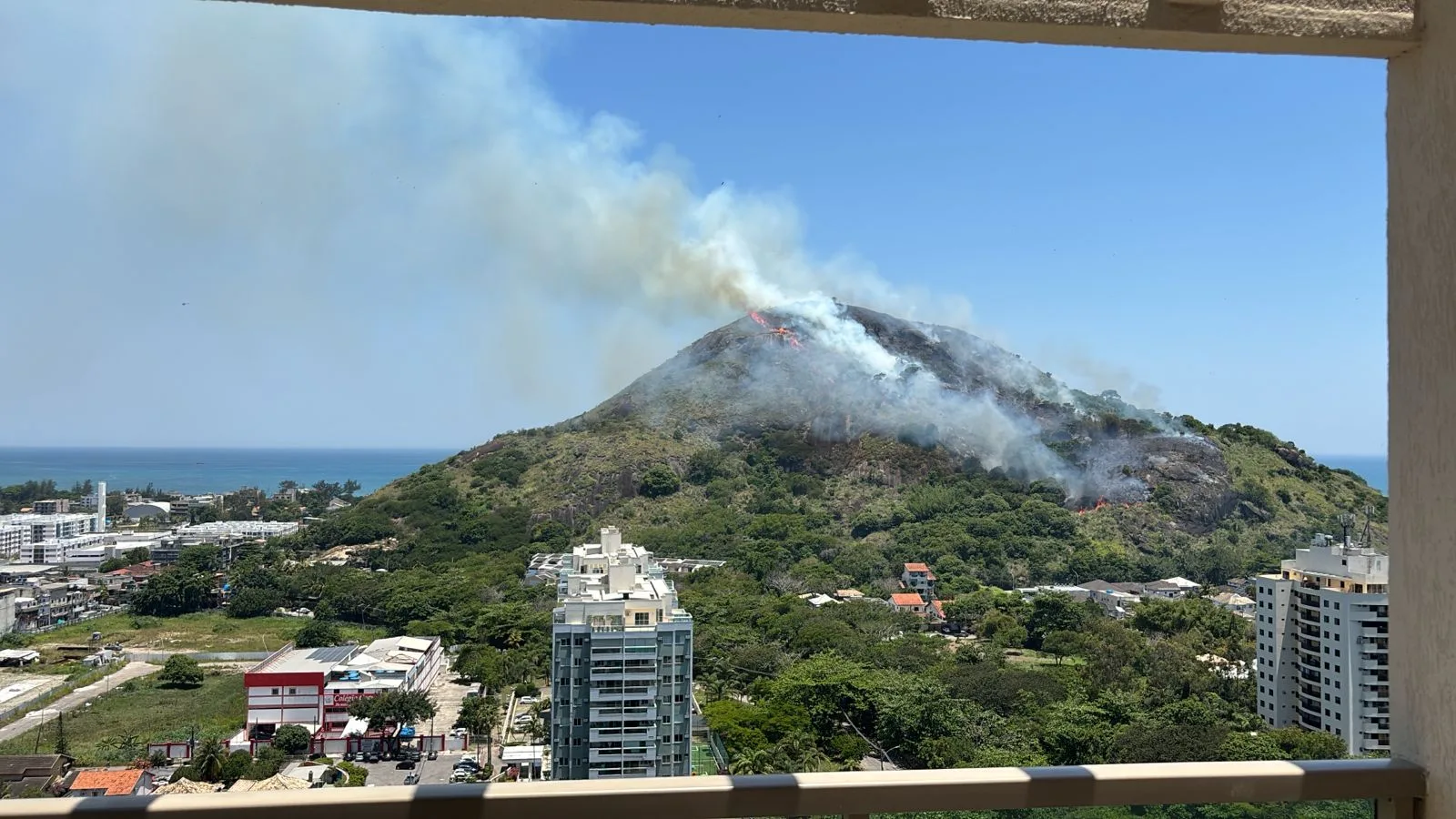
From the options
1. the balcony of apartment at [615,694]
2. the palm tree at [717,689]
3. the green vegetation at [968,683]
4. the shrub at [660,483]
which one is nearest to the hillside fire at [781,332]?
the shrub at [660,483]

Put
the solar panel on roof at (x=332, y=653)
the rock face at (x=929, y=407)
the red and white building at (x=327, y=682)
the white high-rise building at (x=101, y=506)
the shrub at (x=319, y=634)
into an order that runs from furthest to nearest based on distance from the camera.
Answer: the rock face at (x=929, y=407)
the shrub at (x=319, y=634)
the solar panel on roof at (x=332, y=653)
the white high-rise building at (x=101, y=506)
the red and white building at (x=327, y=682)

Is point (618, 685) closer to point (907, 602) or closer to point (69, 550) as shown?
point (69, 550)

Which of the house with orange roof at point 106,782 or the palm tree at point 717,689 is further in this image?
the palm tree at point 717,689

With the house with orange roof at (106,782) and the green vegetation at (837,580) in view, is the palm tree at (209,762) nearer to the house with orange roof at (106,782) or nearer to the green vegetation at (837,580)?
the house with orange roof at (106,782)

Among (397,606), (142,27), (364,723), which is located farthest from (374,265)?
(397,606)

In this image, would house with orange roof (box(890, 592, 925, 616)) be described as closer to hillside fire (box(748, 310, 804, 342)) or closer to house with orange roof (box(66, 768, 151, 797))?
house with orange roof (box(66, 768, 151, 797))

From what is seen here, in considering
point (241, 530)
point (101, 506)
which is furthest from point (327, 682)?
point (241, 530)
